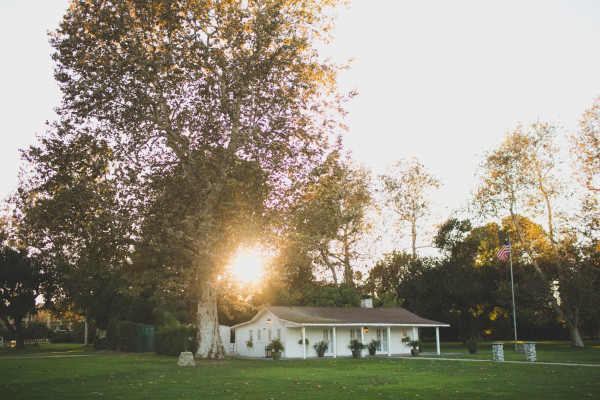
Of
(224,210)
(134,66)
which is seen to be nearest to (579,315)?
(224,210)

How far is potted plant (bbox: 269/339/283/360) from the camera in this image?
1240 inches

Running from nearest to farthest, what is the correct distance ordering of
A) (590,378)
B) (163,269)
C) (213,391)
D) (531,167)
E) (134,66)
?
(213,391) < (590,378) < (134,66) < (163,269) < (531,167)

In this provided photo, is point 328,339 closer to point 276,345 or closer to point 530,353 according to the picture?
point 276,345

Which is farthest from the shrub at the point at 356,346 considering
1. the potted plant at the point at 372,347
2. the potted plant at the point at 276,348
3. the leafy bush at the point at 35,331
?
the leafy bush at the point at 35,331

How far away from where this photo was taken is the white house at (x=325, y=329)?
33344mm

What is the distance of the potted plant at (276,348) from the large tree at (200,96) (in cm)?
465

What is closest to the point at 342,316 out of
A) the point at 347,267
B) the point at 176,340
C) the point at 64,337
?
the point at 176,340

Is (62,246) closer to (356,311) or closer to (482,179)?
(356,311)

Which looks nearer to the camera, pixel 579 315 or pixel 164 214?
pixel 164 214

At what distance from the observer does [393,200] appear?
49.3m

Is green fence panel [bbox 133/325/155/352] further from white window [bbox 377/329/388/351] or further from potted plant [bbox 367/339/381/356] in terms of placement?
white window [bbox 377/329/388/351]

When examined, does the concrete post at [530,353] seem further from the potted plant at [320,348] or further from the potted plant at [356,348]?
the potted plant at [320,348]

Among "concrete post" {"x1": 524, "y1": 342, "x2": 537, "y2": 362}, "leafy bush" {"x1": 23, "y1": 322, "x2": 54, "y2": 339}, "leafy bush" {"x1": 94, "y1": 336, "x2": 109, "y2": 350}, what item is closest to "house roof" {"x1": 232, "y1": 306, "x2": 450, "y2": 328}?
"concrete post" {"x1": 524, "y1": 342, "x2": 537, "y2": 362}

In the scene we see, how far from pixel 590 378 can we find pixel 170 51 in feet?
72.0
